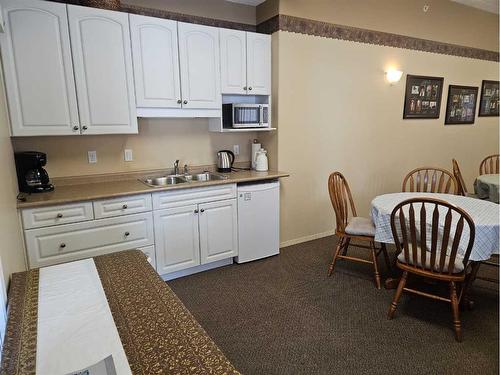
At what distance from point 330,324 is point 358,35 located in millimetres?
3190

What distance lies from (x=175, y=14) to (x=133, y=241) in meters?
2.15

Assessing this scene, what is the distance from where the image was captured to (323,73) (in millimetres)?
3631

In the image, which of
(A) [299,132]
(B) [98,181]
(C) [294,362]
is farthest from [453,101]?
(B) [98,181]

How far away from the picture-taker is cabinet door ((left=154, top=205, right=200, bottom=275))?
279 cm

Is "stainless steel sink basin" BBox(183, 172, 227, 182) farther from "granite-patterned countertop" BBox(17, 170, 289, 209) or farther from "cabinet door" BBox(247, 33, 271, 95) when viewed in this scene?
"cabinet door" BBox(247, 33, 271, 95)

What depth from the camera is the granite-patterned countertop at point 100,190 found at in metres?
2.32

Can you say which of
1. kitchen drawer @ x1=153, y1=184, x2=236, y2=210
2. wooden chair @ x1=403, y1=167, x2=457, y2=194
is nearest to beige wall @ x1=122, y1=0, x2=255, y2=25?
kitchen drawer @ x1=153, y1=184, x2=236, y2=210

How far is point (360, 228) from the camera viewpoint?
9.40ft

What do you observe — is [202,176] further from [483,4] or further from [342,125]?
[483,4]

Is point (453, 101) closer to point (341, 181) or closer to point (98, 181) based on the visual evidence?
point (341, 181)

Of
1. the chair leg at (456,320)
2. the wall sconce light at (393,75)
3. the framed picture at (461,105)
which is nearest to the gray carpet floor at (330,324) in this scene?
the chair leg at (456,320)

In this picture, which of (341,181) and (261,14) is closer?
(341,181)

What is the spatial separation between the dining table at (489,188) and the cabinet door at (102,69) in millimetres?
3590

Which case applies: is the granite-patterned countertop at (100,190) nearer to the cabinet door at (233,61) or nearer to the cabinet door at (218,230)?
the cabinet door at (218,230)
